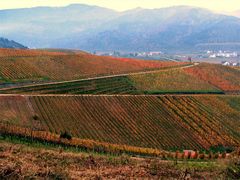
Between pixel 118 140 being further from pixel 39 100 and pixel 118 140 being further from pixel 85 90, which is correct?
pixel 85 90

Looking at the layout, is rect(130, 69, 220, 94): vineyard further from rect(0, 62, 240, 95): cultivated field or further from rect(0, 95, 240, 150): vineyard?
rect(0, 95, 240, 150): vineyard

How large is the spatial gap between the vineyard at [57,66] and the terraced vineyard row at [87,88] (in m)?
6.81

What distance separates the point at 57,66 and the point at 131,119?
128 feet

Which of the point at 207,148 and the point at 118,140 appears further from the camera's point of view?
the point at 207,148

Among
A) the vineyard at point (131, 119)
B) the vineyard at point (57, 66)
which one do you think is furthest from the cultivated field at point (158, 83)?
the vineyard at point (131, 119)

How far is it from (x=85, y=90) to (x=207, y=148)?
967 inches

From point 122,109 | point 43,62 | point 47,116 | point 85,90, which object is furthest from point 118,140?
point 43,62

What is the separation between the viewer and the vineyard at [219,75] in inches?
4078

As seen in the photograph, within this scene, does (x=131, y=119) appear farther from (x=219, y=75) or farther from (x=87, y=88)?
(x=219, y=75)

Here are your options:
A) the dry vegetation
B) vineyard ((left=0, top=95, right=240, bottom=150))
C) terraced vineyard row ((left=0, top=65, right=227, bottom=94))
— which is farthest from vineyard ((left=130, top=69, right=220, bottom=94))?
the dry vegetation

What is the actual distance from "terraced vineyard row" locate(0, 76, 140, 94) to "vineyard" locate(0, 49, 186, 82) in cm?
681

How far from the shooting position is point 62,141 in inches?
1688

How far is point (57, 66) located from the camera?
10138 cm

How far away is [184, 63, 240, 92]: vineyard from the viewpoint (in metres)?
104
